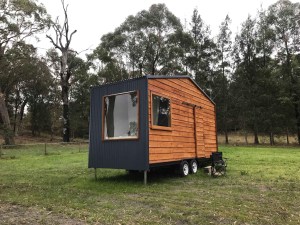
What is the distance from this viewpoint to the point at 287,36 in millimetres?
35125

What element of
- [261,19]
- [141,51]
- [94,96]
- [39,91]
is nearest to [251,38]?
[261,19]

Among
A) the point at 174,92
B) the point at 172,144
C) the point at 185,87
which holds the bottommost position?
the point at 172,144

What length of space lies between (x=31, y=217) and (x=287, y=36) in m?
35.9

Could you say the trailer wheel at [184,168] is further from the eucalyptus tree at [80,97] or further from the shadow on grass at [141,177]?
the eucalyptus tree at [80,97]

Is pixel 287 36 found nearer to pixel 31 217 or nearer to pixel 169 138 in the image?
pixel 169 138

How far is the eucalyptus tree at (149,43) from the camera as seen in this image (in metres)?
37.2

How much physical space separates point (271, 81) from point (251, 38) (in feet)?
23.6

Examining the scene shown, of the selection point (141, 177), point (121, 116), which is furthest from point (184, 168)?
point (121, 116)

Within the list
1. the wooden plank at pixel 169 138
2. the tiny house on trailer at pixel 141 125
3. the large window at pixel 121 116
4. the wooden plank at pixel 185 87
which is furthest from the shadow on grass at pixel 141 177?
the wooden plank at pixel 185 87

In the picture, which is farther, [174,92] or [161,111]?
[174,92]

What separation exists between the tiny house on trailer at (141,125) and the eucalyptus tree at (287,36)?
25.3 m

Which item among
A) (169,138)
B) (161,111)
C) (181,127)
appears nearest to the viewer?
(161,111)

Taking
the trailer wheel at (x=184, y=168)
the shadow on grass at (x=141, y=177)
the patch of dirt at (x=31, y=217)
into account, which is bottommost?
the patch of dirt at (x=31, y=217)

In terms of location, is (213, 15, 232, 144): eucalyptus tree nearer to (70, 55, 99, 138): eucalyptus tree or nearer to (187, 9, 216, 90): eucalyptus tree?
(187, 9, 216, 90): eucalyptus tree
